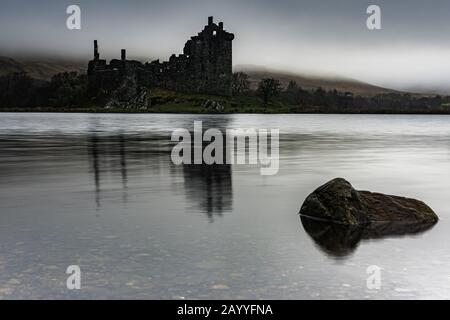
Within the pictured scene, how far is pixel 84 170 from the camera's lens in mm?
29922

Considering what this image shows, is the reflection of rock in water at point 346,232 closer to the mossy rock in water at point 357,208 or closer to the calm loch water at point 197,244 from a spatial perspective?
the calm loch water at point 197,244

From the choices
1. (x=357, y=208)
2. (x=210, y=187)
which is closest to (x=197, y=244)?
(x=357, y=208)

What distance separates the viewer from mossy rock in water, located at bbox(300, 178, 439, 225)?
54.3 ft

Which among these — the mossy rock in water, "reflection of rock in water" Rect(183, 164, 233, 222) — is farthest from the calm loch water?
the mossy rock in water

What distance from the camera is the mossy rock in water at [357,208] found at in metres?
16.5

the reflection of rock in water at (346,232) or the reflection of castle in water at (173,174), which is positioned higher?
the reflection of castle in water at (173,174)

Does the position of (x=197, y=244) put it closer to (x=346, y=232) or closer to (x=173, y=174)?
(x=346, y=232)

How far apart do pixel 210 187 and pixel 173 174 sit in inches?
197

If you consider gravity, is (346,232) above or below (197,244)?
below

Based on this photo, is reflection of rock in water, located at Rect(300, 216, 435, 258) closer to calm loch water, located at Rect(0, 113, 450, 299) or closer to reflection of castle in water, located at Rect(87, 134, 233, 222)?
calm loch water, located at Rect(0, 113, 450, 299)

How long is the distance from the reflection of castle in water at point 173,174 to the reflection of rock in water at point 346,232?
317 centimetres

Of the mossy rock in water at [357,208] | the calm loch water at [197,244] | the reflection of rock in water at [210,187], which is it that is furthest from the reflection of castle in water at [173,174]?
the mossy rock in water at [357,208]

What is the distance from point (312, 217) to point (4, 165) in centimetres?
2113

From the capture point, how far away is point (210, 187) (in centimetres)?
2364
